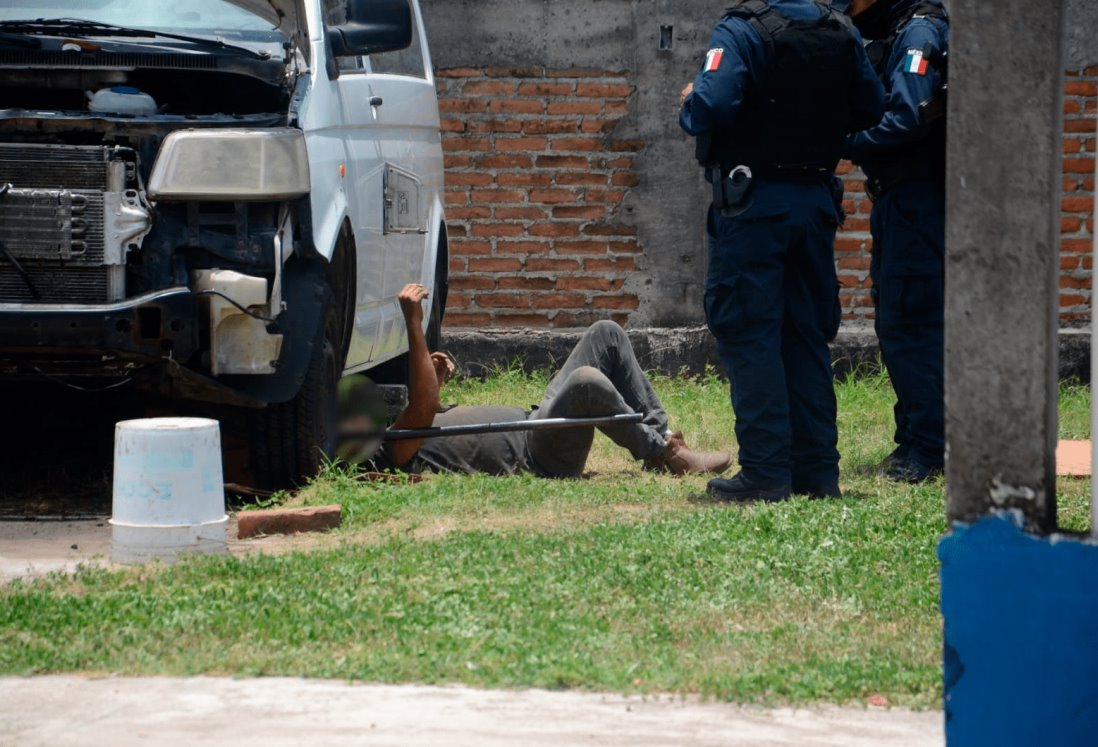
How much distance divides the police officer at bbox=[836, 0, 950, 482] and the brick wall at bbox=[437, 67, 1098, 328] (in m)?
2.75

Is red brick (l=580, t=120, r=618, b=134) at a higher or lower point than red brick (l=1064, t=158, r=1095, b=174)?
higher

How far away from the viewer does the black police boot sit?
19.3 ft

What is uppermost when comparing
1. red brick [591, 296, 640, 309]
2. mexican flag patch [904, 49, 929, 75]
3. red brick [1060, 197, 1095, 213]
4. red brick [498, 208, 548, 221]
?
mexican flag patch [904, 49, 929, 75]

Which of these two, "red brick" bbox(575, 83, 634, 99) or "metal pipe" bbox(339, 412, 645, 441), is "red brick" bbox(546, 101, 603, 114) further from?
"metal pipe" bbox(339, 412, 645, 441)

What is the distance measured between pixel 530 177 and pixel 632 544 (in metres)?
5.01

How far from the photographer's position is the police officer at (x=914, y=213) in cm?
635

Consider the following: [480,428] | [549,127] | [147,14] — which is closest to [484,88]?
[549,127]

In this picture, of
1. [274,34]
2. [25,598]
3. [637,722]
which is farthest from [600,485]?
[637,722]

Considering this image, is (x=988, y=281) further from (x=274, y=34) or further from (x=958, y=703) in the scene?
(x=274, y=34)

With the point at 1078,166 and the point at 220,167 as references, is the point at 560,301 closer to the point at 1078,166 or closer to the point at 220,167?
the point at 1078,166

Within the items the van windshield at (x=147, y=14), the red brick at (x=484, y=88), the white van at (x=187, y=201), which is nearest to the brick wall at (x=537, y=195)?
the red brick at (x=484, y=88)

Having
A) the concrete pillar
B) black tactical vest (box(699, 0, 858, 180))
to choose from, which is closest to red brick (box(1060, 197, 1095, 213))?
black tactical vest (box(699, 0, 858, 180))

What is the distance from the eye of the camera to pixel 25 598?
4.01 m

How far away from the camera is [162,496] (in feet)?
15.3
